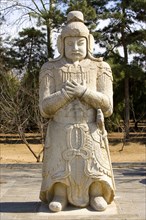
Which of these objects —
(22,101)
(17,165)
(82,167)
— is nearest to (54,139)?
(82,167)

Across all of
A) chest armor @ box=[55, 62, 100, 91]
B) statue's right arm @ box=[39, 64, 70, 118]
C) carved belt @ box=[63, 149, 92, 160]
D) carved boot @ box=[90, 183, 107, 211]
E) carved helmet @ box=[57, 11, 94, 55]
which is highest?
carved helmet @ box=[57, 11, 94, 55]

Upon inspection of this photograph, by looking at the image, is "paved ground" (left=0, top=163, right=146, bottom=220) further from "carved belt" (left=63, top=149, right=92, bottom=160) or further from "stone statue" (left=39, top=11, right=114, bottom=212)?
"carved belt" (left=63, top=149, right=92, bottom=160)

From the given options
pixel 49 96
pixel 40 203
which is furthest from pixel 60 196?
pixel 49 96

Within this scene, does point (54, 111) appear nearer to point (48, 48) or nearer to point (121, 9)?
point (121, 9)

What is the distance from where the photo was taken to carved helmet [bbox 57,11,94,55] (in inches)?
178

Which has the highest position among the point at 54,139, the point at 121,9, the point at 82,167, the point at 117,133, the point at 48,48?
the point at 121,9

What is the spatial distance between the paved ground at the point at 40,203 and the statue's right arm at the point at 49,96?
3.60 ft

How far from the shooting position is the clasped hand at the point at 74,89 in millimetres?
4379

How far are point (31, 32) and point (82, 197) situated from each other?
17742 mm

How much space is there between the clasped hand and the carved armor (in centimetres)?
4

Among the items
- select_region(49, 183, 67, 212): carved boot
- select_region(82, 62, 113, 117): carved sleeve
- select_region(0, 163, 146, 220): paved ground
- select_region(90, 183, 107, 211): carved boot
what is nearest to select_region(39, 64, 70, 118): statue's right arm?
select_region(82, 62, 113, 117): carved sleeve

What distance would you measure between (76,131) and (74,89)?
0.46m

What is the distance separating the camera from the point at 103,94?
450 centimetres

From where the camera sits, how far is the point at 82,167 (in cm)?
438
